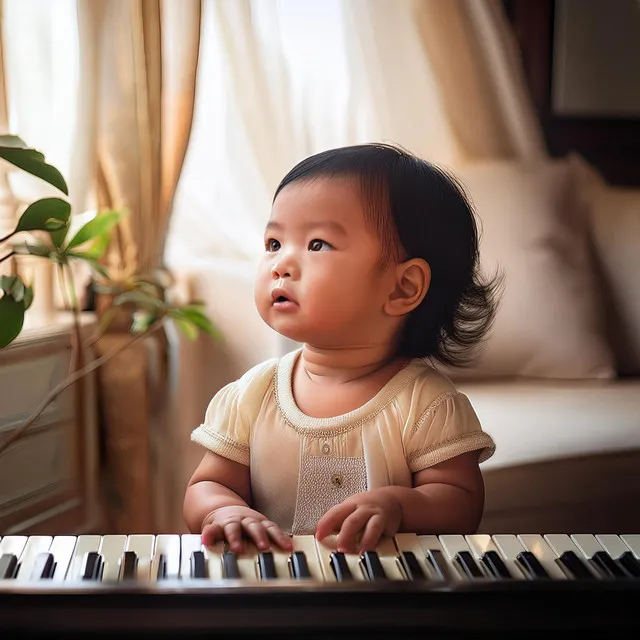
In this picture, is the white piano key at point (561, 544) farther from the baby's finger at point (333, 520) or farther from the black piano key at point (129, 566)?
the black piano key at point (129, 566)

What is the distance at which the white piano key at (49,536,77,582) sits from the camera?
34.2 inches

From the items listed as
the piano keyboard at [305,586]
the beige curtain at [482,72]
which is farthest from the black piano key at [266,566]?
the beige curtain at [482,72]

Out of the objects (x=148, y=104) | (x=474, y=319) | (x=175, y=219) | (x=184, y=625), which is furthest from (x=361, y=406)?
(x=148, y=104)

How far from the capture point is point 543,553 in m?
0.93

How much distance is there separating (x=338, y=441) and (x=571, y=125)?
62cm

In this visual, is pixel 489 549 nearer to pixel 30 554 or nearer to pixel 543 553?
pixel 543 553

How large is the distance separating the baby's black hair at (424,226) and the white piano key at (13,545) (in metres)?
0.49

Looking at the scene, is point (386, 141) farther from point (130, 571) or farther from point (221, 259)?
point (130, 571)

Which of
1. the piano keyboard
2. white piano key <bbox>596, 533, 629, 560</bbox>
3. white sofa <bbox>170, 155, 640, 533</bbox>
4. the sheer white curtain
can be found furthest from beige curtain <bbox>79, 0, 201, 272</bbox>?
white piano key <bbox>596, 533, 629, 560</bbox>

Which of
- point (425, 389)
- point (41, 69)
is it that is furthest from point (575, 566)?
point (41, 69)

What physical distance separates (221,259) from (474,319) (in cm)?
40

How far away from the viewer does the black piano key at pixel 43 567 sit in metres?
0.86

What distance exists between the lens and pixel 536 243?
1.18 meters

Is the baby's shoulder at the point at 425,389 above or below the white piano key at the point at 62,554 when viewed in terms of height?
above
